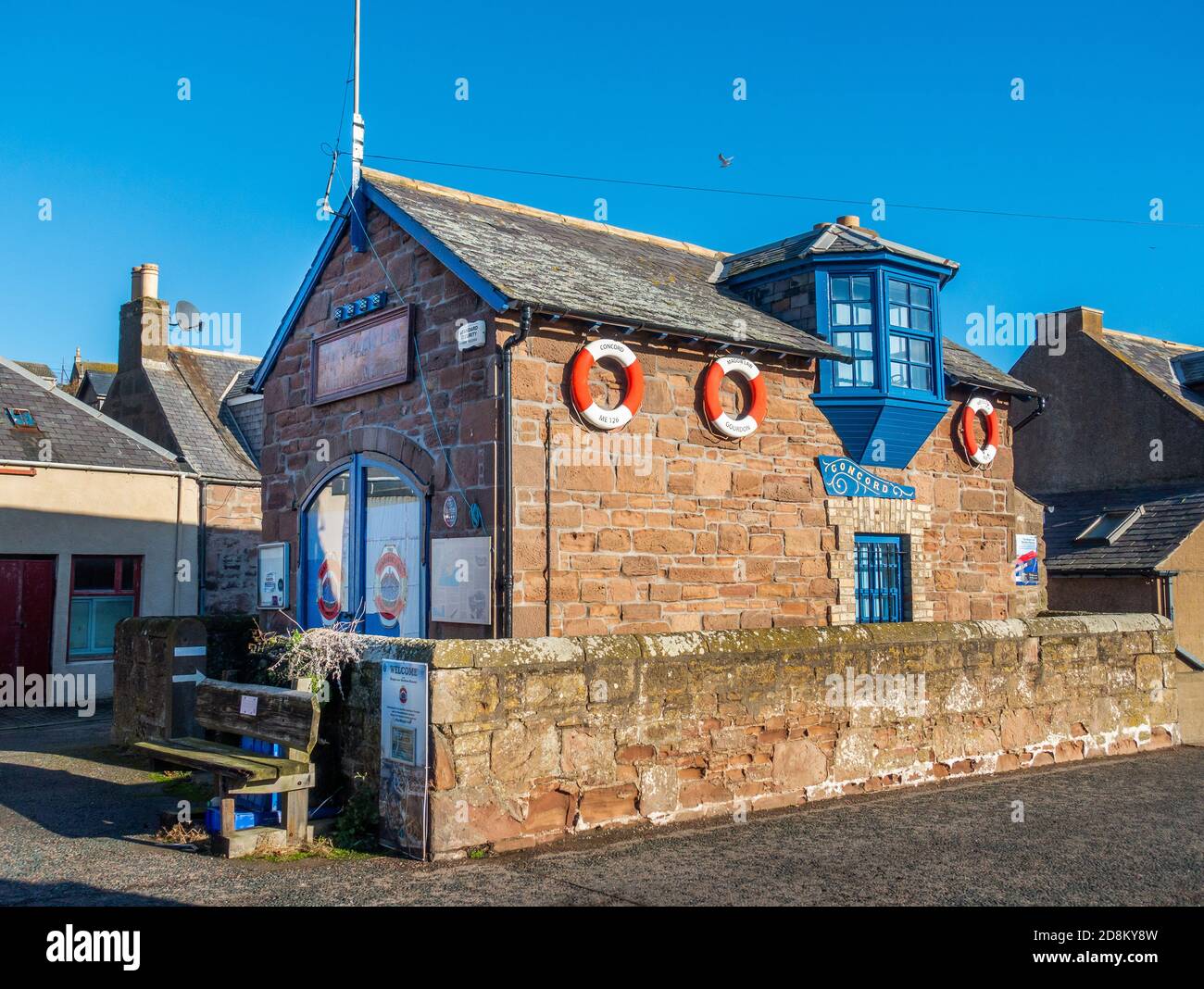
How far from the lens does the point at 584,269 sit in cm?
1149

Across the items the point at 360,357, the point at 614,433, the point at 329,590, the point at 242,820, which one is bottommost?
the point at 242,820

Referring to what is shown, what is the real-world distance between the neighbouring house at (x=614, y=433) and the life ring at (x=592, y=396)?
1.0 inches

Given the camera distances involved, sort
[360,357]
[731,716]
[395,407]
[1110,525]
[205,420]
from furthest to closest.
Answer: [1110,525] → [205,420] → [360,357] → [395,407] → [731,716]

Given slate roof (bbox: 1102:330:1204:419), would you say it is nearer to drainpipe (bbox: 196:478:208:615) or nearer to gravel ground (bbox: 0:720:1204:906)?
gravel ground (bbox: 0:720:1204:906)

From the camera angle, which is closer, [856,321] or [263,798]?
[263,798]

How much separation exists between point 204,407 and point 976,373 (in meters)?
15.3

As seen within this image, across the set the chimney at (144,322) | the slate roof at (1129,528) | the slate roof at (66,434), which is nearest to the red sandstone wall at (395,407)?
the slate roof at (66,434)

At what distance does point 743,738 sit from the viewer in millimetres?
8992

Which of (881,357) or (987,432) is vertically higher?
(881,357)

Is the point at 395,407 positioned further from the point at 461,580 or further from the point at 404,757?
the point at 404,757

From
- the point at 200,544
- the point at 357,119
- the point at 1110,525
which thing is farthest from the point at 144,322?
the point at 1110,525

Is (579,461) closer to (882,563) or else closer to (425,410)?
(425,410)

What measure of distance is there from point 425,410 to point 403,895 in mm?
5230
